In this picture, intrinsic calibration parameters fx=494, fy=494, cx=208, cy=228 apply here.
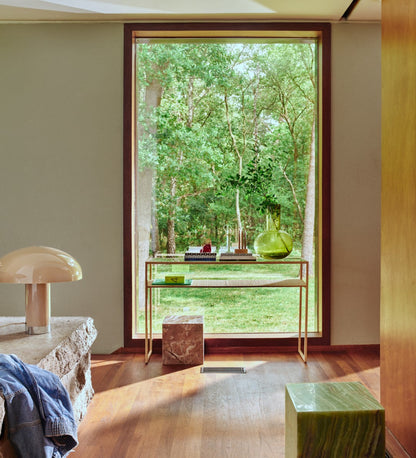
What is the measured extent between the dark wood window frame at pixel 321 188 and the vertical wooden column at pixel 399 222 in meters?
1.47

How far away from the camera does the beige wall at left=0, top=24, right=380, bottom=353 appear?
414 cm

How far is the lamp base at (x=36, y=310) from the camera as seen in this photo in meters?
2.75

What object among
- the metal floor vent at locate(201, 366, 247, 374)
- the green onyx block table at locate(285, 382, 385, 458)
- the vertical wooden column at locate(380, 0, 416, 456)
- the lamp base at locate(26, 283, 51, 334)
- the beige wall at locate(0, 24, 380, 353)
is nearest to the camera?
the green onyx block table at locate(285, 382, 385, 458)

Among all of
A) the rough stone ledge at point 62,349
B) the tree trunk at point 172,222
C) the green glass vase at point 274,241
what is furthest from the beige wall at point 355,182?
the rough stone ledge at point 62,349

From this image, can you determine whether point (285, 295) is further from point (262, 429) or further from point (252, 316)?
point (262, 429)

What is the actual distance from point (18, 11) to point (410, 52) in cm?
305

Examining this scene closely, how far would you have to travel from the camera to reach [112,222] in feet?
13.7

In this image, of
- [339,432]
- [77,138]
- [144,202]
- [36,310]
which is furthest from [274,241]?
[339,432]

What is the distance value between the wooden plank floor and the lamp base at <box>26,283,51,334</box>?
60cm

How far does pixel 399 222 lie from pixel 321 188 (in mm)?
1782

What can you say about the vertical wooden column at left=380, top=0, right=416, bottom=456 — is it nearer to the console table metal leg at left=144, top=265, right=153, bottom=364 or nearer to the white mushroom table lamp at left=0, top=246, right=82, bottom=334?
the white mushroom table lamp at left=0, top=246, right=82, bottom=334

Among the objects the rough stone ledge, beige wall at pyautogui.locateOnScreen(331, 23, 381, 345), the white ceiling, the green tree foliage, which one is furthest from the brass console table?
the white ceiling

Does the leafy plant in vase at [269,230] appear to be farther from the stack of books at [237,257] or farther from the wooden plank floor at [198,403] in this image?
the wooden plank floor at [198,403]

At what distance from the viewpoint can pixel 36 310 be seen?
108 inches
